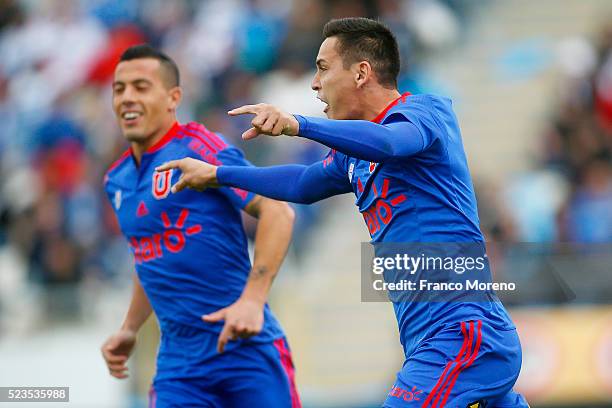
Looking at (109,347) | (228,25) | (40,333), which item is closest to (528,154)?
(228,25)

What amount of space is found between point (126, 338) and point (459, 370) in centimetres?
269

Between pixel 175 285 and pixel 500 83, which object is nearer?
pixel 175 285

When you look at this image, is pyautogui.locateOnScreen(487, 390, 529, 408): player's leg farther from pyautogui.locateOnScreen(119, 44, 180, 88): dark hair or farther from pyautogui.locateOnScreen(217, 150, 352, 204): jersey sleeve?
pyautogui.locateOnScreen(119, 44, 180, 88): dark hair

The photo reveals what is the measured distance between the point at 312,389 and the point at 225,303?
15.9 ft

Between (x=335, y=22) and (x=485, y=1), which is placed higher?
(x=485, y=1)

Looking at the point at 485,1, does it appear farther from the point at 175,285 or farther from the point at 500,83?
the point at 175,285

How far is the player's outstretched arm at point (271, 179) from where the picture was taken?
6.00 metres

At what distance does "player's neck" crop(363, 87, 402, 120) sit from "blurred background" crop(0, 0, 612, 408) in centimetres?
481

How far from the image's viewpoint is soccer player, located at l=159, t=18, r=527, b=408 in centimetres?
532

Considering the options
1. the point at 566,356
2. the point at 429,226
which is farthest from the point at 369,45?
the point at 566,356

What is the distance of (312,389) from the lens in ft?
38.1

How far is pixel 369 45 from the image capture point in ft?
19.6

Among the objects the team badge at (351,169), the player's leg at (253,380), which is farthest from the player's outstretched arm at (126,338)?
the team badge at (351,169)

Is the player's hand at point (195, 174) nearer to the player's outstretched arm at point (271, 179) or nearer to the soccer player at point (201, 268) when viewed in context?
the player's outstretched arm at point (271, 179)
